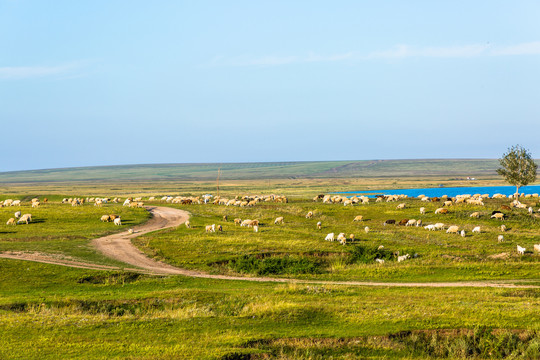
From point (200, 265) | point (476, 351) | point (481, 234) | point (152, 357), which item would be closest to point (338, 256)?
point (200, 265)

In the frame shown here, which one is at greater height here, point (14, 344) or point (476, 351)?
point (14, 344)

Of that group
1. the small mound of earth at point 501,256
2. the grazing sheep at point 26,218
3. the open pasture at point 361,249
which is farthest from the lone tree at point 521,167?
the grazing sheep at point 26,218

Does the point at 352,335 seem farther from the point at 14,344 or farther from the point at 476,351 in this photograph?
the point at 14,344

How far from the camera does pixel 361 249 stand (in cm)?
4016

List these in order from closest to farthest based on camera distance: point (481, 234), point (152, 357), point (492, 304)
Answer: point (152, 357), point (492, 304), point (481, 234)

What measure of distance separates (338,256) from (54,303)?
72.4ft

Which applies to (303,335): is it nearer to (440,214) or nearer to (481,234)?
(481,234)

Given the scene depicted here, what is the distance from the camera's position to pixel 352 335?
17.5 metres

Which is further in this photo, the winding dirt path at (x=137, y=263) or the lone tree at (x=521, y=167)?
the lone tree at (x=521, y=167)

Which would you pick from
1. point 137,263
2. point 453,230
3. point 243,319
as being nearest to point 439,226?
point 453,230

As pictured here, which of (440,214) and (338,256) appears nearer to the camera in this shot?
(338,256)

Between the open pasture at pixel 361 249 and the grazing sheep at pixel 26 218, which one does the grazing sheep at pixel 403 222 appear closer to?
the open pasture at pixel 361 249

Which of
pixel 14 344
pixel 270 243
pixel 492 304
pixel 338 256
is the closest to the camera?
pixel 14 344

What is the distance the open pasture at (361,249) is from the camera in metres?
33.3
